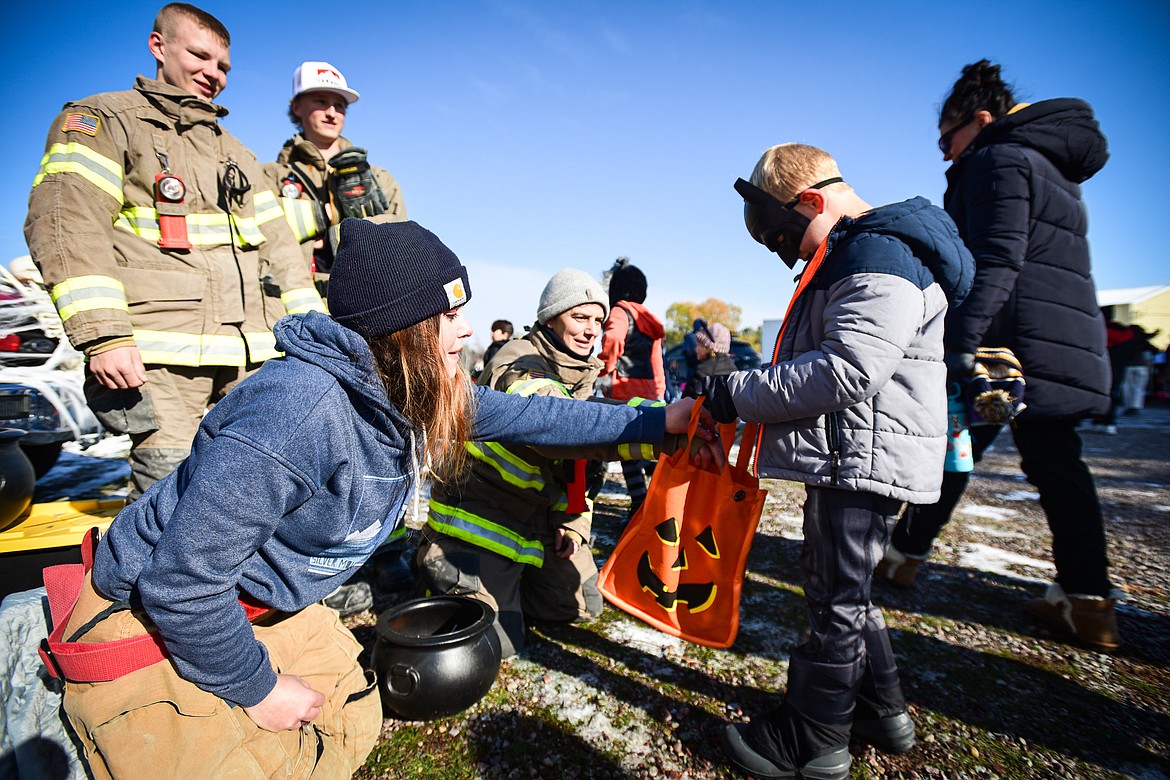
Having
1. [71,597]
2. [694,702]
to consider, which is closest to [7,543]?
[71,597]

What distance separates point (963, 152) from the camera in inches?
105

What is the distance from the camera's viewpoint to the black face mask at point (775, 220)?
73.5 inches

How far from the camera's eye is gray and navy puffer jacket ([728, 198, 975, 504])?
1.54m

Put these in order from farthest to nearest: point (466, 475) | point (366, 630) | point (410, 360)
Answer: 1. point (366, 630)
2. point (466, 475)
3. point (410, 360)

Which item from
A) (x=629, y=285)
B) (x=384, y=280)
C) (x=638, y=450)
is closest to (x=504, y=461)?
(x=638, y=450)

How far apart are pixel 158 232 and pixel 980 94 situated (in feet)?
12.7

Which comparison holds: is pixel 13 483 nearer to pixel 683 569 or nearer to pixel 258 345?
pixel 258 345

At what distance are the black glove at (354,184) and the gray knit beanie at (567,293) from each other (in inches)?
47.6

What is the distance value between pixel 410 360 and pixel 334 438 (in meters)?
0.27

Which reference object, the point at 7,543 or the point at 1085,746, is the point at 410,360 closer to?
the point at 7,543

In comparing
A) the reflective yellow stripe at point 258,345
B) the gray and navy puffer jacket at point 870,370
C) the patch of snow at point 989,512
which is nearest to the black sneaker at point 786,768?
the gray and navy puffer jacket at point 870,370

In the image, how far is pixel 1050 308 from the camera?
2480 millimetres

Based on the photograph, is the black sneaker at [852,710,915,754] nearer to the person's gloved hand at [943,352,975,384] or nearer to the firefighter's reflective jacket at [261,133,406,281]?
the person's gloved hand at [943,352,975,384]

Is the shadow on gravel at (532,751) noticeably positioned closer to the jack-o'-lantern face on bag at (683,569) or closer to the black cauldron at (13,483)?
the jack-o'-lantern face on bag at (683,569)
